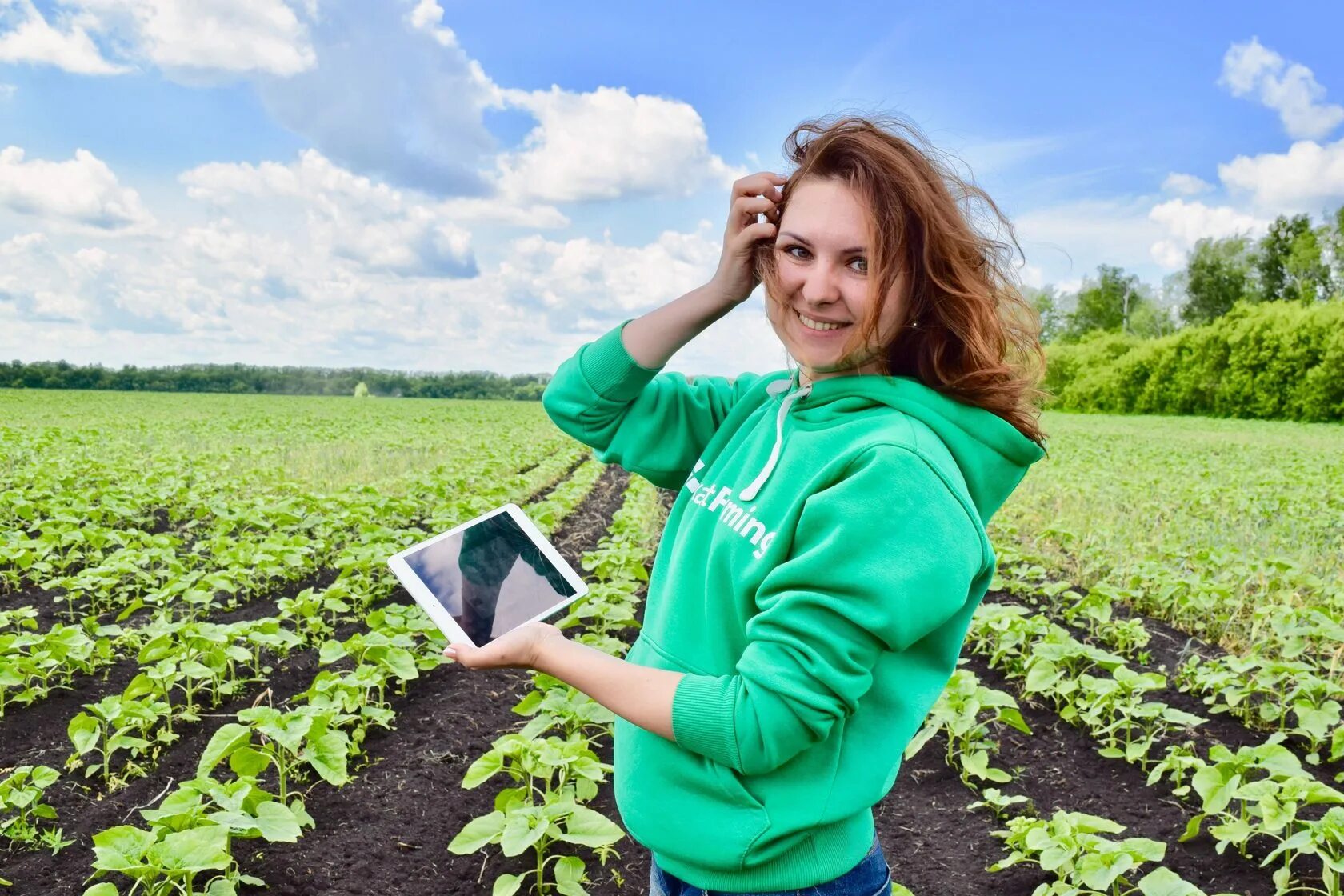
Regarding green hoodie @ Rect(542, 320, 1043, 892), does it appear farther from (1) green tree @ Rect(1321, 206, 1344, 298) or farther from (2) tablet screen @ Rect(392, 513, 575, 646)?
(1) green tree @ Rect(1321, 206, 1344, 298)

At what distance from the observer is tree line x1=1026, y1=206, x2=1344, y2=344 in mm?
45812

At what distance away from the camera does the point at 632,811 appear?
1481 millimetres

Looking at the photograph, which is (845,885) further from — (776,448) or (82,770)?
(82,770)

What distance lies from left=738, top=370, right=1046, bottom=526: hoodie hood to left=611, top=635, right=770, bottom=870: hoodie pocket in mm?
399

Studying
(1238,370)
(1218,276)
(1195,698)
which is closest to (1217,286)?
(1218,276)

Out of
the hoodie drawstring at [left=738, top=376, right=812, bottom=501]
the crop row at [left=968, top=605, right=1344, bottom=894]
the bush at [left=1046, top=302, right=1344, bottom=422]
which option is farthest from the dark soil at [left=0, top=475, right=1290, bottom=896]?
the bush at [left=1046, top=302, right=1344, bottom=422]

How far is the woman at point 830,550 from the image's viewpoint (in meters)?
1.20

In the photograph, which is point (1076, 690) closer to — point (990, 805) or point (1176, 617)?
point (990, 805)

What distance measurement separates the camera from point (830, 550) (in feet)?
3.88

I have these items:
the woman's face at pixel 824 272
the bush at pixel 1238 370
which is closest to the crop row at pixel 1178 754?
the woman's face at pixel 824 272

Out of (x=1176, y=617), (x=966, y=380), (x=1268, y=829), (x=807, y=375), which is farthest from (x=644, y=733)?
(x=1176, y=617)

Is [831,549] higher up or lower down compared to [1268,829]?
higher up

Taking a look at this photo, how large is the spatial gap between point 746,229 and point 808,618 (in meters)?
0.73

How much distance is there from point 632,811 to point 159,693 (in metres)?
3.30
